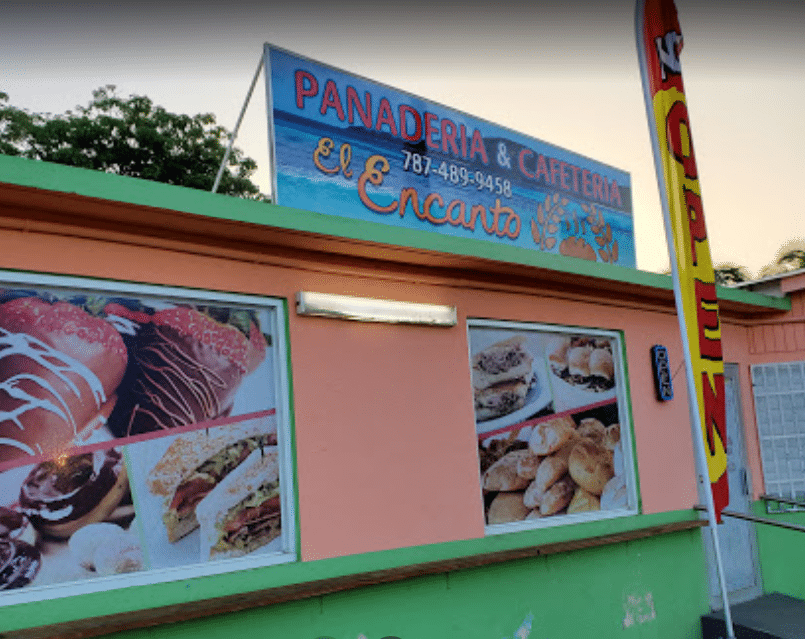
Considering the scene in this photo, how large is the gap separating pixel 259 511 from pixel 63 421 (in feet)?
3.77

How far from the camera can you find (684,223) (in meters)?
5.86

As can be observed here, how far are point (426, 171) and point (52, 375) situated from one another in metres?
3.72

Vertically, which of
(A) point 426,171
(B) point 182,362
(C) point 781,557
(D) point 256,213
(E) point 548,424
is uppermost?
(A) point 426,171

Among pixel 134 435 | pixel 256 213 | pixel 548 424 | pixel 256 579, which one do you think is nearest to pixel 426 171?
pixel 548 424

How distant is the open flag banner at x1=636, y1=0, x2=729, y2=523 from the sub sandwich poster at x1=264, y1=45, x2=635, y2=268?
54.8 inches

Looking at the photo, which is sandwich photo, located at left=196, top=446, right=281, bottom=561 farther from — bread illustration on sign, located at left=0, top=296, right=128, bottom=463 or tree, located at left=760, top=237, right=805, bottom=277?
tree, located at left=760, top=237, right=805, bottom=277

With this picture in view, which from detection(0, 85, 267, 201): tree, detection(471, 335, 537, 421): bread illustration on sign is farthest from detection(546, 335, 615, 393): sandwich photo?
detection(0, 85, 267, 201): tree

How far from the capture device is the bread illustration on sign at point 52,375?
12.0 ft

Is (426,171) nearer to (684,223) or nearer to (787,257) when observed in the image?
(684,223)

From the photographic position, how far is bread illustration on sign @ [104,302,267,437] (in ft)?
13.2

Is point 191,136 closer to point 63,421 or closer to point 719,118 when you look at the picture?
point 719,118

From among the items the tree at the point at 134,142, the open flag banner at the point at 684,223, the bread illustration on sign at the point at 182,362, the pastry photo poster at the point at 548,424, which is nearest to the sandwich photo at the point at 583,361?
the pastry photo poster at the point at 548,424

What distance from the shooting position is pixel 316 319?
15.5 ft

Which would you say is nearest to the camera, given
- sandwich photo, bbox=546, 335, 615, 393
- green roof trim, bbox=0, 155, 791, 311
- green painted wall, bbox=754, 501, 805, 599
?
green roof trim, bbox=0, 155, 791, 311
